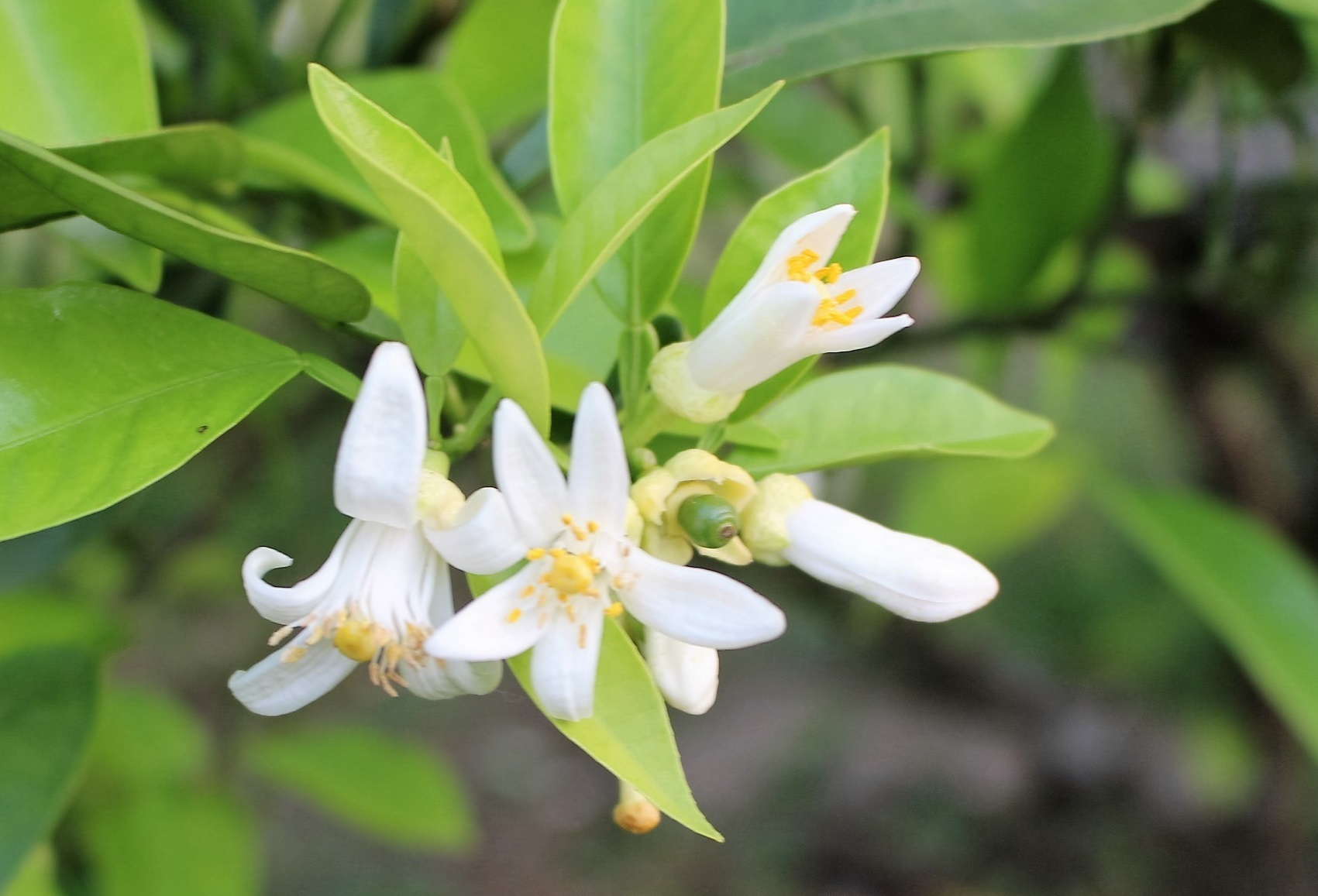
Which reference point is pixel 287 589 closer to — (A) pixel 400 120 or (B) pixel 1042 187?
(A) pixel 400 120

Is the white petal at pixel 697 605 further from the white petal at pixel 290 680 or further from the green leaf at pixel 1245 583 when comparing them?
the green leaf at pixel 1245 583

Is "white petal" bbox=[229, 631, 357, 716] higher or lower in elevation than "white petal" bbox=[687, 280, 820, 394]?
lower

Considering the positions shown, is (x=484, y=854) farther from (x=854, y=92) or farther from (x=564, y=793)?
(x=854, y=92)

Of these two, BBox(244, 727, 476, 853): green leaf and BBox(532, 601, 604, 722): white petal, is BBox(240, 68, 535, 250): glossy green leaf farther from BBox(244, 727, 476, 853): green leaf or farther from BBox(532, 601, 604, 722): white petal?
BBox(244, 727, 476, 853): green leaf

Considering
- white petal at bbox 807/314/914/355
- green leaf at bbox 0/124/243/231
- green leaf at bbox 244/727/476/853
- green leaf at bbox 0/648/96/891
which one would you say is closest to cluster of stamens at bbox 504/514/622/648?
white petal at bbox 807/314/914/355

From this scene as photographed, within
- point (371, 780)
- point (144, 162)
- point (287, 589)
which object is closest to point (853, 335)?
point (287, 589)

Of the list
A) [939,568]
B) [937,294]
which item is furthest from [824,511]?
[937,294]
